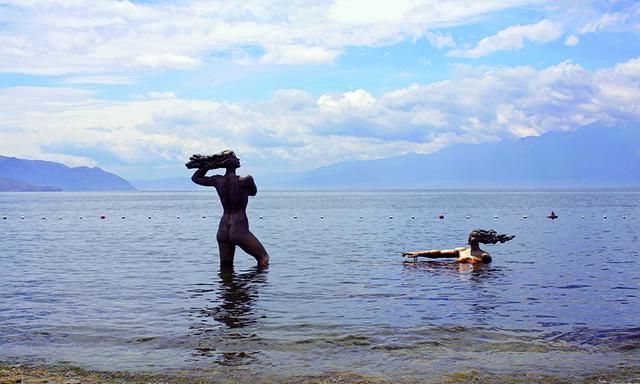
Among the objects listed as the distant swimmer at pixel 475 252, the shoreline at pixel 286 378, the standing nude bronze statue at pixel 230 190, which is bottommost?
the shoreline at pixel 286 378

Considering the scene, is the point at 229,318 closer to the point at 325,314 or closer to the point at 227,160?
the point at 325,314

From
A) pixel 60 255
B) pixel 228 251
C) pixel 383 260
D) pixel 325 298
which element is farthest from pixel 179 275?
pixel 60 255

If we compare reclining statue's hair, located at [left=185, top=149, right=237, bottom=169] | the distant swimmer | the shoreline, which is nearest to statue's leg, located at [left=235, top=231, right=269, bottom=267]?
reclining statue's hair, located at [left=185, top=149, right=237, bottom=169]

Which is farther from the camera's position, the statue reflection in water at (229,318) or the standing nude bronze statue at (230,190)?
the standing nude bronze statue at (230,190)

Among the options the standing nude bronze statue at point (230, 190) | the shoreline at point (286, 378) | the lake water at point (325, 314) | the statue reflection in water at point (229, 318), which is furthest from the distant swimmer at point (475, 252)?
the shoreline at point (286, 378)

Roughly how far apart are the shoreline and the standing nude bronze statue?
45.7 ft

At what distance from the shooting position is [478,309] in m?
20.6

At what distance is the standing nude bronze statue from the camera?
1078 inches

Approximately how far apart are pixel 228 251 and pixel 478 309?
12129 mm

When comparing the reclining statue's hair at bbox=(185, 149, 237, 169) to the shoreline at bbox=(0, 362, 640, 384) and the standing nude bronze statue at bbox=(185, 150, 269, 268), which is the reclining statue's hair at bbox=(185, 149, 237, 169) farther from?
the shoreline at bbox=(0, 362, 640, 384)

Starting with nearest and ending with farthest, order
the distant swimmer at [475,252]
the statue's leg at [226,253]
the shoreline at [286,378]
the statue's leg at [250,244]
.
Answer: the shoreline at [286,378] → the statue's leg at [250,244] → the statue's leg at [226,253] → the distant swimmer at [475,252]

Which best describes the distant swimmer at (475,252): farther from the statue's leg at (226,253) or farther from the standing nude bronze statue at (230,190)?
the standing nude bronze statue at (230,190)

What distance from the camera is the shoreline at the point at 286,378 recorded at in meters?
12.9

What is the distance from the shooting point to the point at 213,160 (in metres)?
27.7
